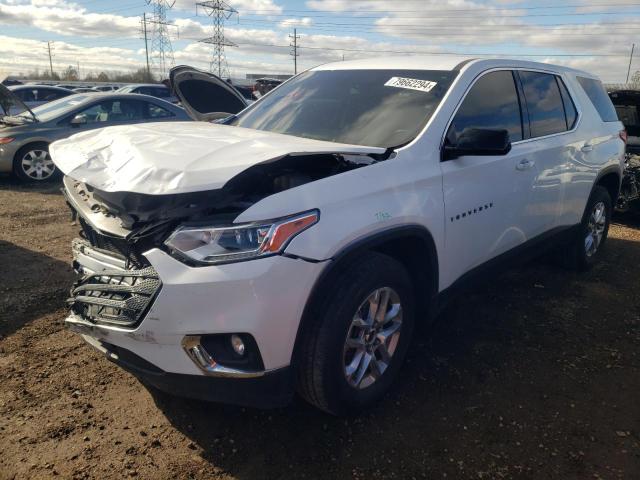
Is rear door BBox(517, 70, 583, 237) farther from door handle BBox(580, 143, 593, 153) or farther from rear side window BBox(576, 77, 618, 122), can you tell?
rear side window BBox(576, 77, 618, 122)

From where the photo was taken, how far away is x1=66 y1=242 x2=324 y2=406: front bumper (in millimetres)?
2182

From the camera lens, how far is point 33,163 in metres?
9.10

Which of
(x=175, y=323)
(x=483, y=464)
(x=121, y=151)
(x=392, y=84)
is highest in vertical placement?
(x=392, y=84)

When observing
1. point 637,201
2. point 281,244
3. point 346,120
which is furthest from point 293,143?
point 637,201

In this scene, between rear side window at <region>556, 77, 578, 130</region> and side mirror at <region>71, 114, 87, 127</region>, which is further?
side mirror at <region>71, 114, 87, 127</region>

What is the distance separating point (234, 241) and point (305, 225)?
0.32 metres

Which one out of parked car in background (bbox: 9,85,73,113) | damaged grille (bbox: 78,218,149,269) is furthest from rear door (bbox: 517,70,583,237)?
parked car in background (bbox: 9,85,73,113)

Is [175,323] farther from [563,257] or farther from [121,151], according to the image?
[563,257]

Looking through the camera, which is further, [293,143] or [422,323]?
[422,323]

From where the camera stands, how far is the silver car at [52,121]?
8.89 m

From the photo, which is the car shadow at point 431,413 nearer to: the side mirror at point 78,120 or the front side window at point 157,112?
the side mirror at point 78,120

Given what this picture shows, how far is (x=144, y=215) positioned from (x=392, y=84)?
1.96 metres

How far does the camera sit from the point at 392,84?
11.6ft

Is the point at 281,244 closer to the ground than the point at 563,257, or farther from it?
farther from it
